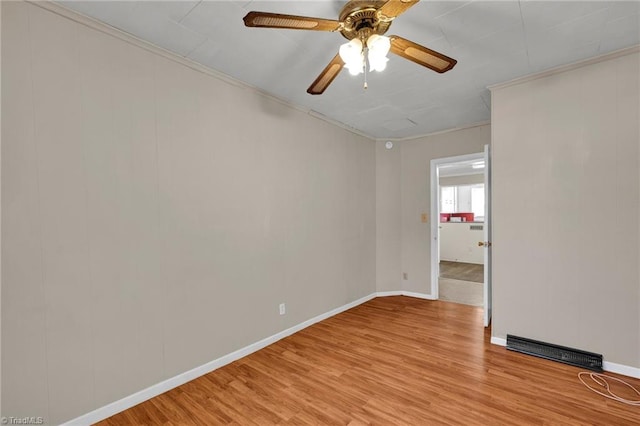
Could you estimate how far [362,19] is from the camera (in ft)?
4.91

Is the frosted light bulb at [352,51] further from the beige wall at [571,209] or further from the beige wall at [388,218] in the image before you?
the beige wall at [388,218]

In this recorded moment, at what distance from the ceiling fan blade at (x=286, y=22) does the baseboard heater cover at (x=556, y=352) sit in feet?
10.9

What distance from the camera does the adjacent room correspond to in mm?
1700

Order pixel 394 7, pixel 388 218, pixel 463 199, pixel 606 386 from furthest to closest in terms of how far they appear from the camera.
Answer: pixel 463 199
pixel 388 218
pixel 606 386
pixel 394 7

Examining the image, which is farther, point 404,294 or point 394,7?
point 404,294

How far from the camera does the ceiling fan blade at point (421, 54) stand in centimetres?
153

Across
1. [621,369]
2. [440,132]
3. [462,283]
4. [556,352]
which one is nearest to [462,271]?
[462,283]

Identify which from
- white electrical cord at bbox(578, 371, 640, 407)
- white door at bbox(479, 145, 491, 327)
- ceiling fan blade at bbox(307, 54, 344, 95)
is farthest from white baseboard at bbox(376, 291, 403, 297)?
ceiling fan blade at bbox(307, 54, 344, 95)

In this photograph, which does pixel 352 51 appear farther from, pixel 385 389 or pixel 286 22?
pixel 385 389

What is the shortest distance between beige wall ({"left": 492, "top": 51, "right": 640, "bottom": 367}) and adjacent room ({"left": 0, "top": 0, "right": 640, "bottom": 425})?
0.05 ft

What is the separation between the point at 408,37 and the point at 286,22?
117 centimetres

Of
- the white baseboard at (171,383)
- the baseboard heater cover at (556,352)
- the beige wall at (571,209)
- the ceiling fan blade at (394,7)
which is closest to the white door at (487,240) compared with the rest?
the beige wall at (571,209)

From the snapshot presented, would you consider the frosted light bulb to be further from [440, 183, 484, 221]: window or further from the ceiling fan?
[440, 183, 484, 221]: window

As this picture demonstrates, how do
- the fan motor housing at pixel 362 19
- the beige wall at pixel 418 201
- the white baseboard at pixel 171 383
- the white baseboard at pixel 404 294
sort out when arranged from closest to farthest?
the fan motor housing at pixel 362 19, the white baseboard at pixel 171 383, the beige wall at pixel 418 201, the white baseboard at pixel 404 294
